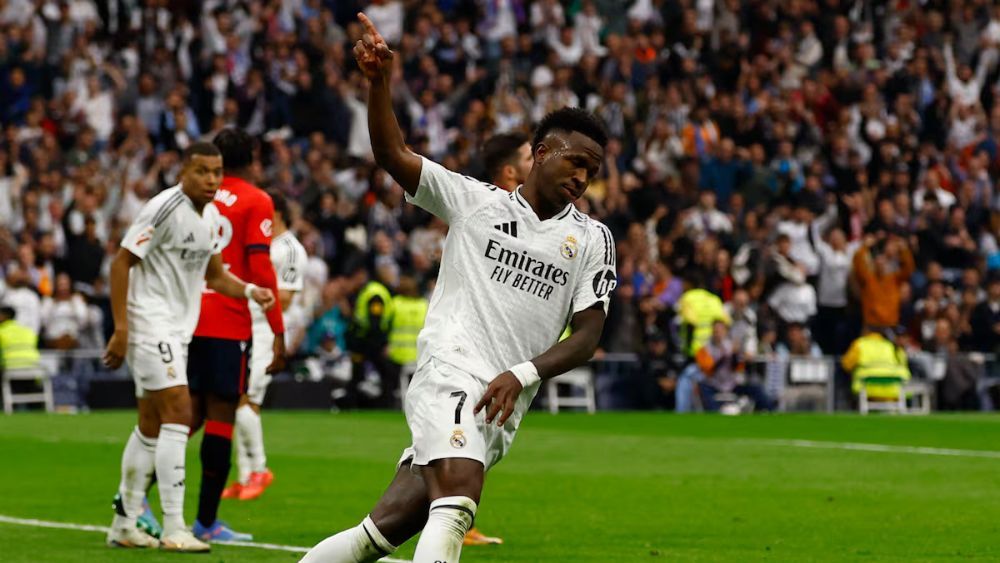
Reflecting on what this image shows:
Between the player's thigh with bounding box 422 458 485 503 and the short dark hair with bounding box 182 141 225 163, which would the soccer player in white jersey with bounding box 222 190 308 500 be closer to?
the short dark hair with bounding box 182 141 225 163

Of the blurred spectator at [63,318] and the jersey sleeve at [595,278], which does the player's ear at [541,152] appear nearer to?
the jersey sleeve at [595,278]

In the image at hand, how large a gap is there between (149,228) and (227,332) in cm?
110

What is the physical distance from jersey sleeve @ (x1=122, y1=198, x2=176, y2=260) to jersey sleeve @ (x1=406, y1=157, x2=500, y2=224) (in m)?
3.81

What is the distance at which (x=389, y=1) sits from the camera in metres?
30.5

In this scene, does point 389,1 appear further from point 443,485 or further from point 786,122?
point 443,485

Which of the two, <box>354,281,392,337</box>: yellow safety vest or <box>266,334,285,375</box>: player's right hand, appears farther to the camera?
<box>354,281,392,337</box>: yellow safety vest

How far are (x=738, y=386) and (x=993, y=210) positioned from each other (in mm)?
6955

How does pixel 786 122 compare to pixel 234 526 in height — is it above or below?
above

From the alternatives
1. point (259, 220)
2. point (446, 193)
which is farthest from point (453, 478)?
point (259, 220)

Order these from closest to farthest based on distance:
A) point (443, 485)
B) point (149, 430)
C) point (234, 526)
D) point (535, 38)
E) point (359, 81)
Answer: point (443, 485) < point (149, 430) < point (234, 526) < point (359, 81) < point (535, 38)

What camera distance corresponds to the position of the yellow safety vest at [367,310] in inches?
1011

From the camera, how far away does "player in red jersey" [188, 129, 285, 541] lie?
10.8 meters

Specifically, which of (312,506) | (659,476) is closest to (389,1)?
(659,476)

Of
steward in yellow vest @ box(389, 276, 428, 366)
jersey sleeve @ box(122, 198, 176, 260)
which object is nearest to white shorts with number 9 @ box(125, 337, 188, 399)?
jersey sleeve @ box(122, 198, 176, 260)
